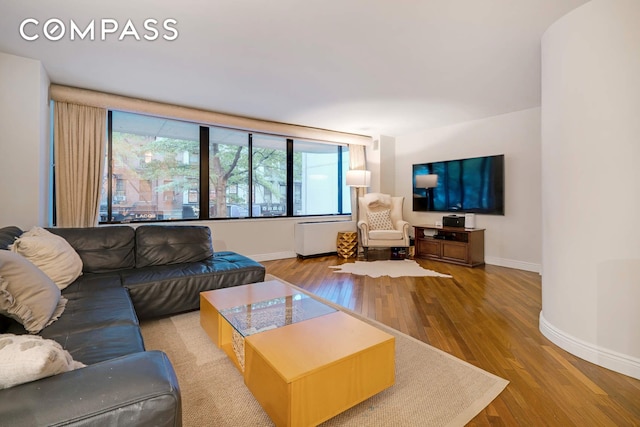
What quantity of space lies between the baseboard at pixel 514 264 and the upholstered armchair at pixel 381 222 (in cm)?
132

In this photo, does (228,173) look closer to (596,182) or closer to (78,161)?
(78,161)

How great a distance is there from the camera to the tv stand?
4.61m

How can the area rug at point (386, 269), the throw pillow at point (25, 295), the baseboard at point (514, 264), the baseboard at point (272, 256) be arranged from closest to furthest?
the throw pillow at point (25, 295)
the area rug at point (386, 269)
the baseboard at point (514, 264)
the baseboard at point (272, 256)

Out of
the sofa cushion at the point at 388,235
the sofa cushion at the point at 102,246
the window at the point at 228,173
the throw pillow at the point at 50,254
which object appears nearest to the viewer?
the throw pillow at the point at 50,254

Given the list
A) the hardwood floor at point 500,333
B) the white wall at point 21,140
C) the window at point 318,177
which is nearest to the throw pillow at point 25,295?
the white wall at point 21,140

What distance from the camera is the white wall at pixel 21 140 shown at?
2.75 meters

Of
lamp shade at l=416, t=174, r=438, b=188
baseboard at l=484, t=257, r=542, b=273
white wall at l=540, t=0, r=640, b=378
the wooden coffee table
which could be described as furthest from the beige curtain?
baseboard at l=484, t=257, r=542, b=273

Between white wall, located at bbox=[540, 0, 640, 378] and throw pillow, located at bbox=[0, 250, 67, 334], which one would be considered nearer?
throw pillow, located at bbox=[0, 250, 67, 334]

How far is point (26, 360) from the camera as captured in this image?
0.74 m

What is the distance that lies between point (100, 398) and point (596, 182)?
106 inches

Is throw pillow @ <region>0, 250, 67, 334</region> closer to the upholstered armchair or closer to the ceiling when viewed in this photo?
the ceiling

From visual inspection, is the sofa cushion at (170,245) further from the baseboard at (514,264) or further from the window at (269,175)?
the baseboard at (514,264)

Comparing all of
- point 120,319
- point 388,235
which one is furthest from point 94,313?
point 388,235

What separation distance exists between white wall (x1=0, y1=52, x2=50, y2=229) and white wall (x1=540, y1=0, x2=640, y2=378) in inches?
177
